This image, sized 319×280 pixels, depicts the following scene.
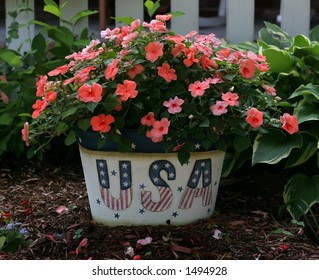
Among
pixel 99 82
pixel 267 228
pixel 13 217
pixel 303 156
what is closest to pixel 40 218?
pixel 13 217

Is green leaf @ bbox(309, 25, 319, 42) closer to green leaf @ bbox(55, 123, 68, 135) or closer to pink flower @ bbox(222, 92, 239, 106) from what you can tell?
pink flower @ bbox(222, 92, 239, 106)

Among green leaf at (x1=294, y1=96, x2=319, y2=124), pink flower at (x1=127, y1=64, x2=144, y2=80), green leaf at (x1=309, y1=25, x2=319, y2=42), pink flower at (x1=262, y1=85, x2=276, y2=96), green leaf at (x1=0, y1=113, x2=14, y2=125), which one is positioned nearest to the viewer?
pink flower at (x1=127, y1=64, x2=144, y2=80)

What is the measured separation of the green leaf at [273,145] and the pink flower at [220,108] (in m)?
0.47

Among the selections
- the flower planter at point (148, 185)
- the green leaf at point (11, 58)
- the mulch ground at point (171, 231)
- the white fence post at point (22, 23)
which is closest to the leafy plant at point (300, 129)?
the mulch ground at point (171, 231)

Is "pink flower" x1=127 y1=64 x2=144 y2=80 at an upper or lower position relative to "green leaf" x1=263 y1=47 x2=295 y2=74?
upper

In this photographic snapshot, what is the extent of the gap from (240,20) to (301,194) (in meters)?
1.27

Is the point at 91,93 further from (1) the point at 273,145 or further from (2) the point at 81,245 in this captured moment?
(1) the point at 273,145

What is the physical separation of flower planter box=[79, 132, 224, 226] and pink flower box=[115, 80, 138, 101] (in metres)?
0.24

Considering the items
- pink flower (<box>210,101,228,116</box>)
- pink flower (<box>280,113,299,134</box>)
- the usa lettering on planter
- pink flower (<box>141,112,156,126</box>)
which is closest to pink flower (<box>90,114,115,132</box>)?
pink flower (<box>141,112,156,126</box>)

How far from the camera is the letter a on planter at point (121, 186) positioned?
272 centimetres

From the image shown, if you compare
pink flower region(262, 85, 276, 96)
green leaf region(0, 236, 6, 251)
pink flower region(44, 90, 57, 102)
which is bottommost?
green leaf region(0, 236, 6, 251)

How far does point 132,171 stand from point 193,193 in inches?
9.5

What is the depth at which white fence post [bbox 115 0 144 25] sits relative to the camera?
399 cm

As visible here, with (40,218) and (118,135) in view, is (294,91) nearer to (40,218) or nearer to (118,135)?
(118,135)
